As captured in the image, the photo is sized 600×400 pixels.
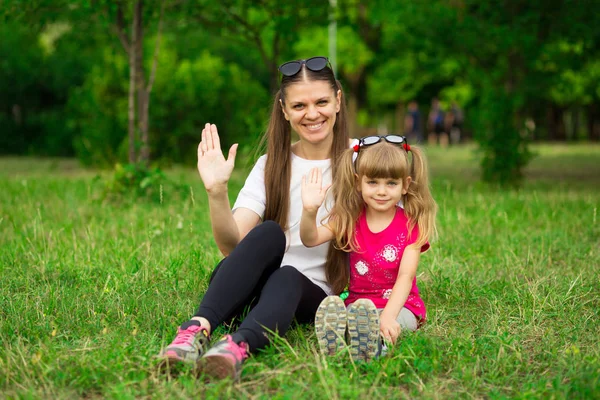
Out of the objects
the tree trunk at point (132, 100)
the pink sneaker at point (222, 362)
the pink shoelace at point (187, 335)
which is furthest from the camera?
the tree trunk at point (132, 100)

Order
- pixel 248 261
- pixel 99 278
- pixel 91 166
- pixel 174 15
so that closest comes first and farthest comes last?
1. pixel 248 261
2. pixel 99 278
3. pixel 174 15
4. pixel 91 166

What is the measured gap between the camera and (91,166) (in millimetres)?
13102

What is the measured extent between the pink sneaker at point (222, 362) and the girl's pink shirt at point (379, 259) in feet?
2.76

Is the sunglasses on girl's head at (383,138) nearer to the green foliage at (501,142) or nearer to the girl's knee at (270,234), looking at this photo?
the girl's knee at (270,234)

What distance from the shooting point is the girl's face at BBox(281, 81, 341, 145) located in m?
3.62

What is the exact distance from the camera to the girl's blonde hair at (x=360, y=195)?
336 cm

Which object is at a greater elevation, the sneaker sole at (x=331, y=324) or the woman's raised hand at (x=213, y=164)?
the woman's raised hand at (x=213, y=164)

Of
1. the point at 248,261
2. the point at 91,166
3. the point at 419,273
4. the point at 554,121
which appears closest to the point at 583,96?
the point at 554,121

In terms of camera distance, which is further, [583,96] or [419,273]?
[583,96]

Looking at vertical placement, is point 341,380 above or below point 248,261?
below

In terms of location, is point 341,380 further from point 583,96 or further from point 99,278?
point 583,96

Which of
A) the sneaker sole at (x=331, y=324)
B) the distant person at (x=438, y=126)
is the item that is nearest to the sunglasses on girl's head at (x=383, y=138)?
the sneaker sole at (x=331, y=324)

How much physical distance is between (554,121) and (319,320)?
114 ft

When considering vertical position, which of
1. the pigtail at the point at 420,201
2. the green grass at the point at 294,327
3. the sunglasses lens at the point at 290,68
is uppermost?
the sunglasses lens at the point at 290,68
